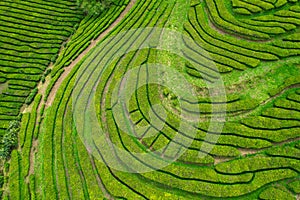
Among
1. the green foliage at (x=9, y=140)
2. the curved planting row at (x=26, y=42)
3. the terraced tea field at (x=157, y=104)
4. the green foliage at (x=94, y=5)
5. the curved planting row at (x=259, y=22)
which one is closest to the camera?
the terraced tea field at (x=157, y=104)

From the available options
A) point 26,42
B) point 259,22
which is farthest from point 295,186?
point 26,42

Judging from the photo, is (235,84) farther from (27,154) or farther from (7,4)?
(7,4)

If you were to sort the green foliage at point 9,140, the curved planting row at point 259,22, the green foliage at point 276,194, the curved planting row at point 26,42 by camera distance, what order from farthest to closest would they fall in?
the curved planting row at point 26,42, the curved planting row at point 259,22, the green foliage at point 9,140, the green foliage at point 276,194

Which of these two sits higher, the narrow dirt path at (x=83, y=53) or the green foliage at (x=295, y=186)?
the narrow dirt path at (x=83, y=53)

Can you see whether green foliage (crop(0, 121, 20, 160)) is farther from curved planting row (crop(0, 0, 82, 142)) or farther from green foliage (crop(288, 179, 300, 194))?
green foliage (crop(288, 179, 300, 194))

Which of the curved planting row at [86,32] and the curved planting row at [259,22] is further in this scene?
the curved planting row at [86,32]

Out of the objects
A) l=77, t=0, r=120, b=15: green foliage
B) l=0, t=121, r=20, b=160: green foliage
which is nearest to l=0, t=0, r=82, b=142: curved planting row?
l=0, t=121, r=20, b=160: green foliage

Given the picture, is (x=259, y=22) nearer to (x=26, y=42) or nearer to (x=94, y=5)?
(x=94, y=5)

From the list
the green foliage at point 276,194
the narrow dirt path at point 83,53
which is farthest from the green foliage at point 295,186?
the narrow dirt path at point 83,53

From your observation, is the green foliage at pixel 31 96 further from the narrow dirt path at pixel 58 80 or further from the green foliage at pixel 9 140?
the green foliage at pixel 9 140

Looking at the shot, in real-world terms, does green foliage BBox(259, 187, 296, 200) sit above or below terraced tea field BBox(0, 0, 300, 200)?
below
